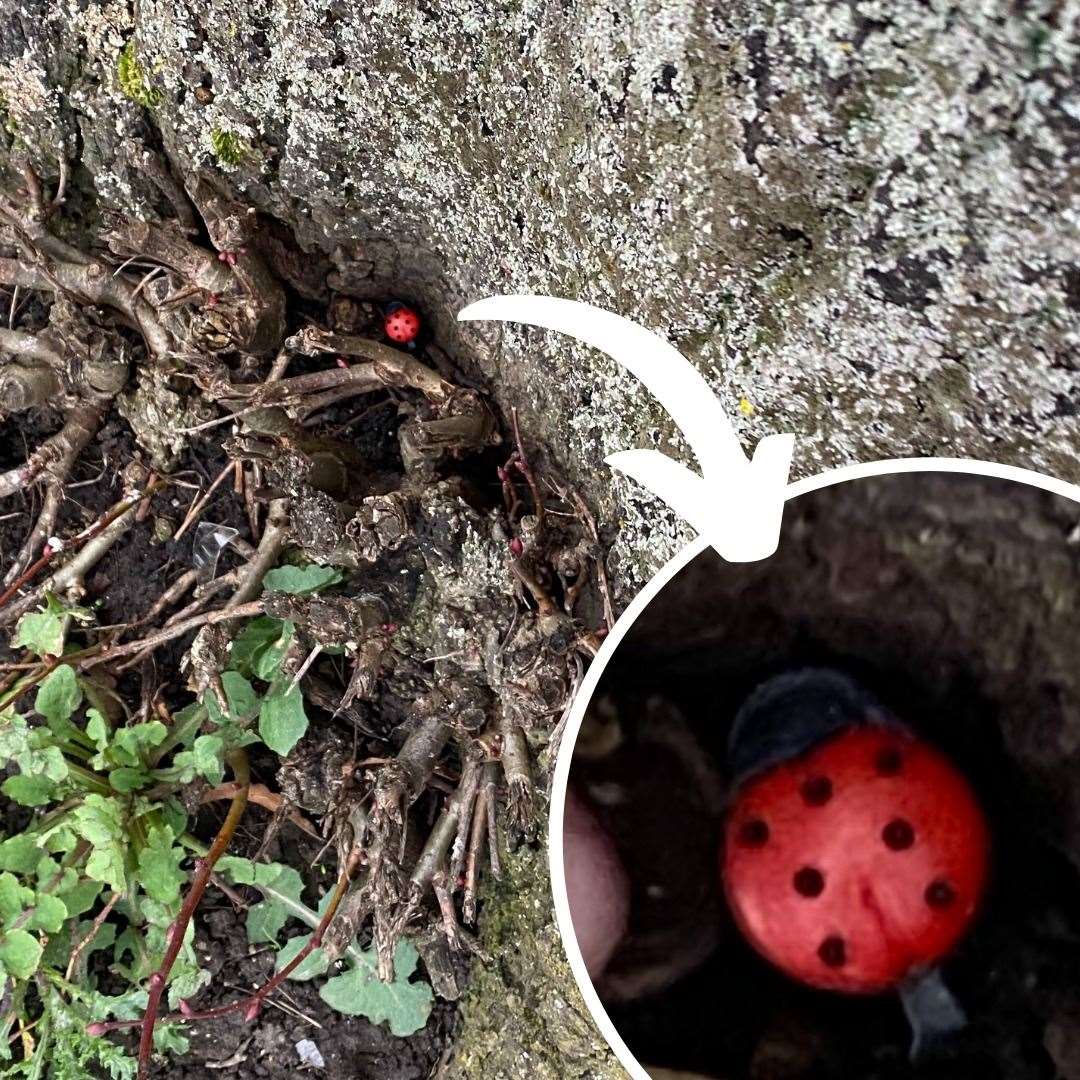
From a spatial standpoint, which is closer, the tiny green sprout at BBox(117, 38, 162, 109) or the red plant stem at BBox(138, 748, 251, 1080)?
the tiny green sprout at BBox(117, 38, 162, 109)

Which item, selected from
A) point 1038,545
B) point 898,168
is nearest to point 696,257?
point 898,168

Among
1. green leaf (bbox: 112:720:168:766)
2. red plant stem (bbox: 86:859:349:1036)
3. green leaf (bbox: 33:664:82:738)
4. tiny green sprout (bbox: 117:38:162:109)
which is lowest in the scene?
red plant stem (bbox: 86:859:349:1036)

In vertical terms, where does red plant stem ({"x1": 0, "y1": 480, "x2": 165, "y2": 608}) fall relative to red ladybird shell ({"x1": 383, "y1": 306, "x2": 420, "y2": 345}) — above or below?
below

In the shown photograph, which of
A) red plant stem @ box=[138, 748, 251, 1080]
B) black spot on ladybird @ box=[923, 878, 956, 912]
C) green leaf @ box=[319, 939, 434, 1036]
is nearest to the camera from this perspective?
black spot on ladybird @ box=[923, 878, 956, 912]

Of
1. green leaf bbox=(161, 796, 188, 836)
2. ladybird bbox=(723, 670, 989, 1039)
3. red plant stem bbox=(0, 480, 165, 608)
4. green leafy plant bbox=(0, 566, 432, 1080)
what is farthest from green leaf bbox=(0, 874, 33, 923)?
ladybird bbox=(723, 670, 989, 1039)

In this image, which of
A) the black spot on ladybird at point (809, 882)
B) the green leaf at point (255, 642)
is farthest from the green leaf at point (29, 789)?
the black spot on ladybird at point (809, 882)

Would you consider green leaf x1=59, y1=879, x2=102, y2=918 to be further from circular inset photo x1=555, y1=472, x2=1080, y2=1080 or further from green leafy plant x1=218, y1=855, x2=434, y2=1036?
circular inset photo x1=555, y1=472, x2=1080, y2=1080

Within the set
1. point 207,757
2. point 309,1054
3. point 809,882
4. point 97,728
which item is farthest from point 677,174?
point 309,1054

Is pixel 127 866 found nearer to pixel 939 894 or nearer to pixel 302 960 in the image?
pixel 302 960
